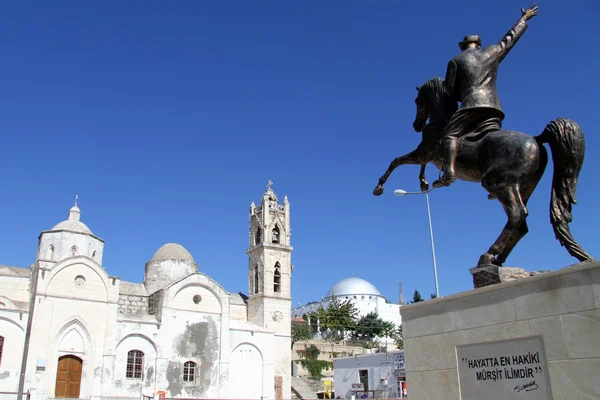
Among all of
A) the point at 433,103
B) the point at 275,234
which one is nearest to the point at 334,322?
the point at 275,234

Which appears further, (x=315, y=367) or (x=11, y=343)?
(x=315, y=367)

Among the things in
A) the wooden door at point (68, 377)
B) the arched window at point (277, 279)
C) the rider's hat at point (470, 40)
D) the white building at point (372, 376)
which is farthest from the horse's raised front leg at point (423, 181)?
the arched window at point (277, 279)

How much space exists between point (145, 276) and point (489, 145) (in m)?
36.0

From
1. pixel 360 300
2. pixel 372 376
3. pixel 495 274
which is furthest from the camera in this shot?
pixel 360 300

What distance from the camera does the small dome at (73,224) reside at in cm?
3569

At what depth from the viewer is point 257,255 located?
4331 cm

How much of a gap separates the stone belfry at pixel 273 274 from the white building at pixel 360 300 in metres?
33.0

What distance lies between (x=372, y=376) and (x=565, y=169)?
35.9m

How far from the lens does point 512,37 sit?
21.5 ft

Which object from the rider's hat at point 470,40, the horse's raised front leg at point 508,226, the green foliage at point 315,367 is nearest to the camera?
the horse's raised front leg at point 508,226

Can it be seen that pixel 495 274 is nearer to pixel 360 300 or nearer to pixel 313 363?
pixel 313 363

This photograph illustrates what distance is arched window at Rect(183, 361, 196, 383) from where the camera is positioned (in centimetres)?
3247

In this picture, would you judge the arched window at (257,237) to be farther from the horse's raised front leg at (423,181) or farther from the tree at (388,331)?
the horse's raised front leg at (423,181)

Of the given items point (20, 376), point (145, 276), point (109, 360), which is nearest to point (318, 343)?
point (145, 276)
